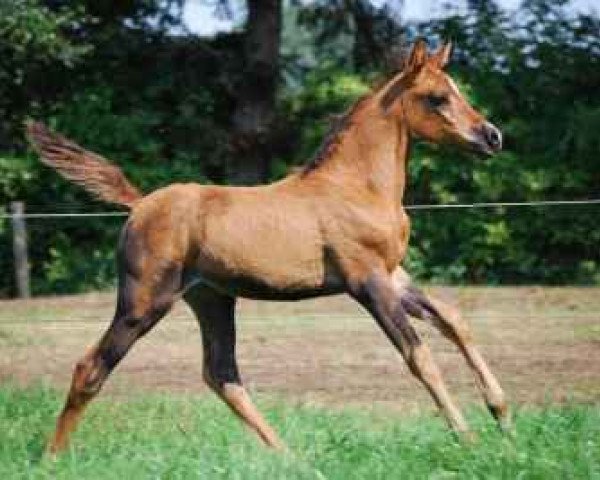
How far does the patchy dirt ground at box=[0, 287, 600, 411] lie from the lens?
32.9 ft

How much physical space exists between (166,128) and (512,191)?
5155 mm

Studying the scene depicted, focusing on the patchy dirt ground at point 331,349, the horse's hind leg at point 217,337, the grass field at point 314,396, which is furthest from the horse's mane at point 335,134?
the patchy dirt ground at point 331,349

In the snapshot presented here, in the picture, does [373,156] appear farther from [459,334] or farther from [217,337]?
[217,337]

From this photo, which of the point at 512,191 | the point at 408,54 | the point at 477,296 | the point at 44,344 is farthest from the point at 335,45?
the point at 408,54

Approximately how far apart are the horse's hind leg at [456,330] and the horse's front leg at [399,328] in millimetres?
182

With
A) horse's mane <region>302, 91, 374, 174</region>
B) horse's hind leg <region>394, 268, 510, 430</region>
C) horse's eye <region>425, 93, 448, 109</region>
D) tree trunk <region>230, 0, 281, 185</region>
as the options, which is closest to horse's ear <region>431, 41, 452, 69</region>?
horse's eye <region>425, 93, 448, 109</region>

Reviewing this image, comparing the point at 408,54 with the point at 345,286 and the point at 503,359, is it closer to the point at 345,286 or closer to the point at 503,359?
the point at 345,286

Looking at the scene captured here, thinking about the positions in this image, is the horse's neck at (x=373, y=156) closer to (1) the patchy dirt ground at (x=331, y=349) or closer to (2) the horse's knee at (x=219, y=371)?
(2) the horse's knee at (x=219, y=371)

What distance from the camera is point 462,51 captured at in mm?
19578

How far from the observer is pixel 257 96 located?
20.6 meters

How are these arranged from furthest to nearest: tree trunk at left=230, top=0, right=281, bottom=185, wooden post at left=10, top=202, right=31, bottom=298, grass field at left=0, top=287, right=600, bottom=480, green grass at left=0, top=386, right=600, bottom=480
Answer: tree trunk at left=230, top=0, right=281, bottom=185
wooden post at left=10, top=202, right=31, bottom=298
grass field at left=0, top=287, right=600, bottom=480
green grass at left=0, top=386, right=600, bottom=480

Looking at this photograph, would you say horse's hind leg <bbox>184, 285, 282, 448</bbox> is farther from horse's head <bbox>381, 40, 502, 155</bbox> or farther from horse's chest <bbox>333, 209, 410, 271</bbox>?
horse's head <bbox>381, 40, 502, 155</bbox>

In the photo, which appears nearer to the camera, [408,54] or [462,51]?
[408,54]

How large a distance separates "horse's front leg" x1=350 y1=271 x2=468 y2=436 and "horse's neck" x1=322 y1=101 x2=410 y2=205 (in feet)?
1.85
